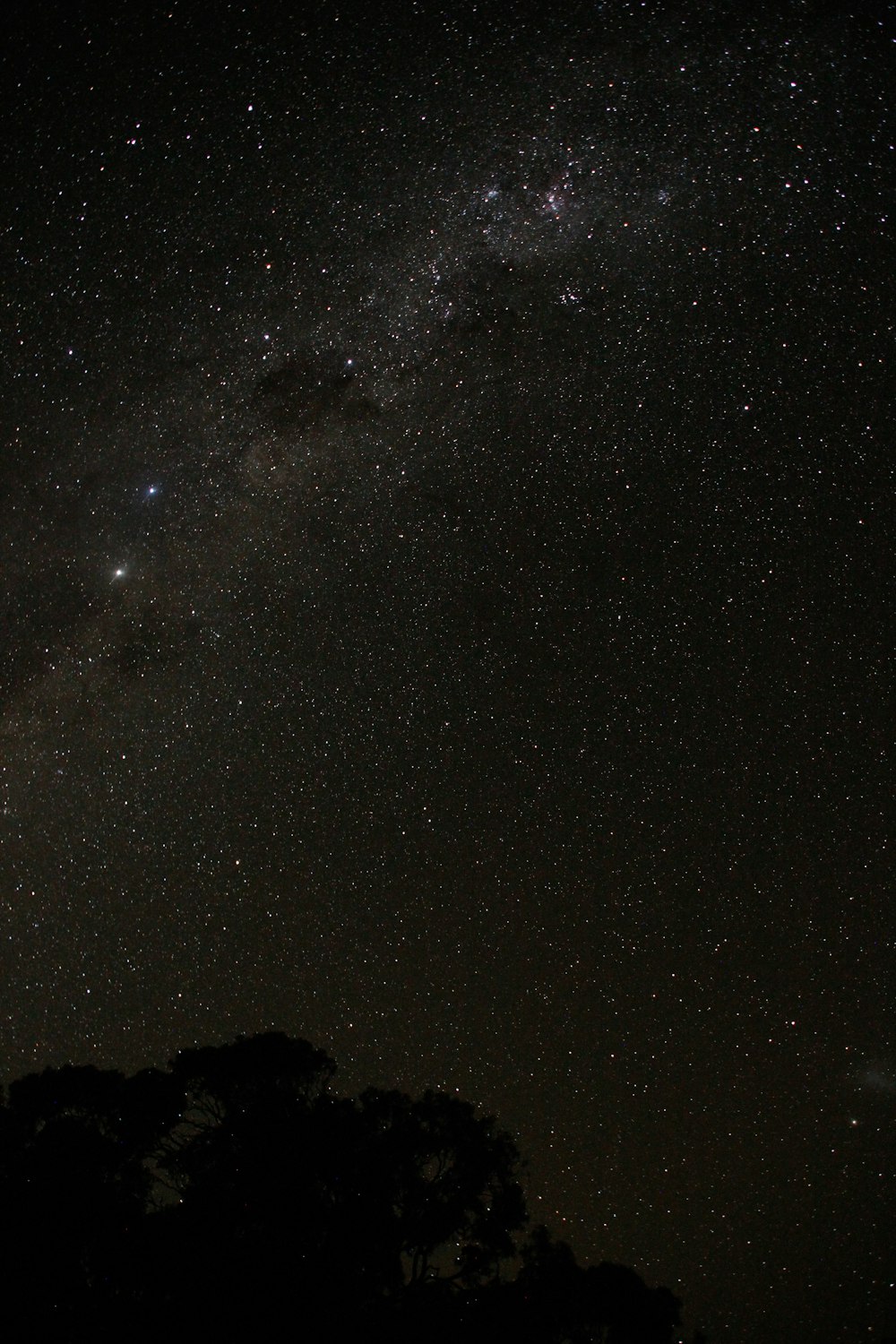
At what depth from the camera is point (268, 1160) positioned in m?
9.71

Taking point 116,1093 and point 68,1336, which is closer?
point 68,1336

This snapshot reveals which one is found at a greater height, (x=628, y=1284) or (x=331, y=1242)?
(x=331, y=1242)

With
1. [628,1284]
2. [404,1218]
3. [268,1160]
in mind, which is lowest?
[628,1284]

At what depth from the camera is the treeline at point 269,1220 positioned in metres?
8.41

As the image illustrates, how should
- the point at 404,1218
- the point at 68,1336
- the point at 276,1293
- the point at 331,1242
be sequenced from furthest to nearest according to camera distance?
the point at 404,1218, the point at 331,1242, the point at 276,1293, the point at 68,1336

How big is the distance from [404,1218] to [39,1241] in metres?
3.53

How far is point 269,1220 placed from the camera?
917cm

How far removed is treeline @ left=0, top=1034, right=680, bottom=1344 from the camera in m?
8.41

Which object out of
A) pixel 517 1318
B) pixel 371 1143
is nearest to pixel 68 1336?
pixel 371 1143

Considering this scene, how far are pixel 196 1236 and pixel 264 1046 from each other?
2.38 meters

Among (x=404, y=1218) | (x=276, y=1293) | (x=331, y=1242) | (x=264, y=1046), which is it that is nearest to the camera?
(x=276, y=1293)

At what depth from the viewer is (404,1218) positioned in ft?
32.9

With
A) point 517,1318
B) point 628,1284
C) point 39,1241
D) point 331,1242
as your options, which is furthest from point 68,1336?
point 628,1284

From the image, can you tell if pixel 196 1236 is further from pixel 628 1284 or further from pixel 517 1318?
pixel 628 1284
